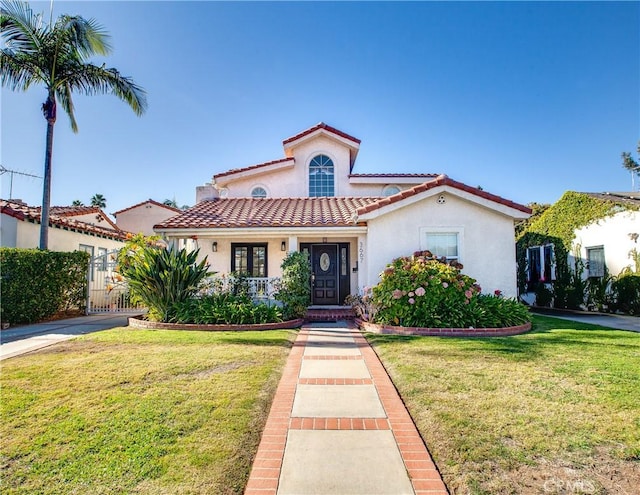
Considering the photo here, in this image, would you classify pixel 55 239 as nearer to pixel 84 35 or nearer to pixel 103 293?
pixel 103 293

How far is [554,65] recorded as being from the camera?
14.4 meters

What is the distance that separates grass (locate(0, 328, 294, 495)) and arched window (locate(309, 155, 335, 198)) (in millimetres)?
12325

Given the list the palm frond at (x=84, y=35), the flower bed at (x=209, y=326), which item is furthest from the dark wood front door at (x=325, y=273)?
the palm frond at (x=84, y=35)

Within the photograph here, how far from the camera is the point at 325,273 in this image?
1480 centimetres

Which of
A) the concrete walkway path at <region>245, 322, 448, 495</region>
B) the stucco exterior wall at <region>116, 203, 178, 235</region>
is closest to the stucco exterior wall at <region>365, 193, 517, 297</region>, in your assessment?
the concrete walkway path at <region>245, 322, 448, 495</region>

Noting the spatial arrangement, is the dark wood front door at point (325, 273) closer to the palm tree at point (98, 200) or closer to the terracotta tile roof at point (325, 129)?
the terracotta tile roof at point (325, 129)

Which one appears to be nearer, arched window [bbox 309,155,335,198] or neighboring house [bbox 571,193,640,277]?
neighboring house [bbox 571,193,640,277]

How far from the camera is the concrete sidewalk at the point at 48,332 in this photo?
7.88 meters

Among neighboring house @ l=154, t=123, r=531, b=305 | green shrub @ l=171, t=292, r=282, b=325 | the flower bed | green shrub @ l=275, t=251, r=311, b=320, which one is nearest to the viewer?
the flower bed

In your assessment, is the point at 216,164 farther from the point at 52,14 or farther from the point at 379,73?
the point at 379,73

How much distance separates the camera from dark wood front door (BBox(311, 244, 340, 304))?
14711mm

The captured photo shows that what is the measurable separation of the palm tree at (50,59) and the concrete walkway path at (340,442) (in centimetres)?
1291

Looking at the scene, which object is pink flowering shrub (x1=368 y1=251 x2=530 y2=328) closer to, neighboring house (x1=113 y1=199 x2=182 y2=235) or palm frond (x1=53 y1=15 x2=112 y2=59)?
palm frond (x1=53 y1=15 x2=112 y2=59)

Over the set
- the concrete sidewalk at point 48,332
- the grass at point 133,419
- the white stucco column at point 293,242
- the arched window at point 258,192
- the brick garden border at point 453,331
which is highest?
the arched window at point 258,192
